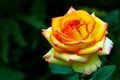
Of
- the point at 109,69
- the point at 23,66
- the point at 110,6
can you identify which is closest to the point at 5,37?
the point at 23,66

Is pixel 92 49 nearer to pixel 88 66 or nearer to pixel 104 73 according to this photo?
pixel 88 66

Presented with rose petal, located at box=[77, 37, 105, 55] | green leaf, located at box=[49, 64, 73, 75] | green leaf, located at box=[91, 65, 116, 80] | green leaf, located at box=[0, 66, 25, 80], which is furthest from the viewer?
green leaf, located at box=[0, 66, 25, 80]

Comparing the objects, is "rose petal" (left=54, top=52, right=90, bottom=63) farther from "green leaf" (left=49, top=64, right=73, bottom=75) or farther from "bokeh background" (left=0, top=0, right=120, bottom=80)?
"bokeh background" (left=0, top=0, right=120, bottom=80)

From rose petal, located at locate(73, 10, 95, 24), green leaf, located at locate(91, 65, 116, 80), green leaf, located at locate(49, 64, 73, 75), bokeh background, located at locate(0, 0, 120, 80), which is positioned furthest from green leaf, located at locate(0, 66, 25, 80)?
rose petal, located at locate(73, 10, 95, 24)

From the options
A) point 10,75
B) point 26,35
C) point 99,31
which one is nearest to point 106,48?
point 99,31

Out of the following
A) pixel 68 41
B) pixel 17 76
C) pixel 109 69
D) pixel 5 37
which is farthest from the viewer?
pixel 5 37

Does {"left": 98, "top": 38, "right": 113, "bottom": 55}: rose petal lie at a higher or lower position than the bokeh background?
lower

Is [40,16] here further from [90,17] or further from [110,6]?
[90,17]

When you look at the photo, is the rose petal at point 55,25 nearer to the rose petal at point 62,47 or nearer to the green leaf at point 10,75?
the rose petal at point 62,47
